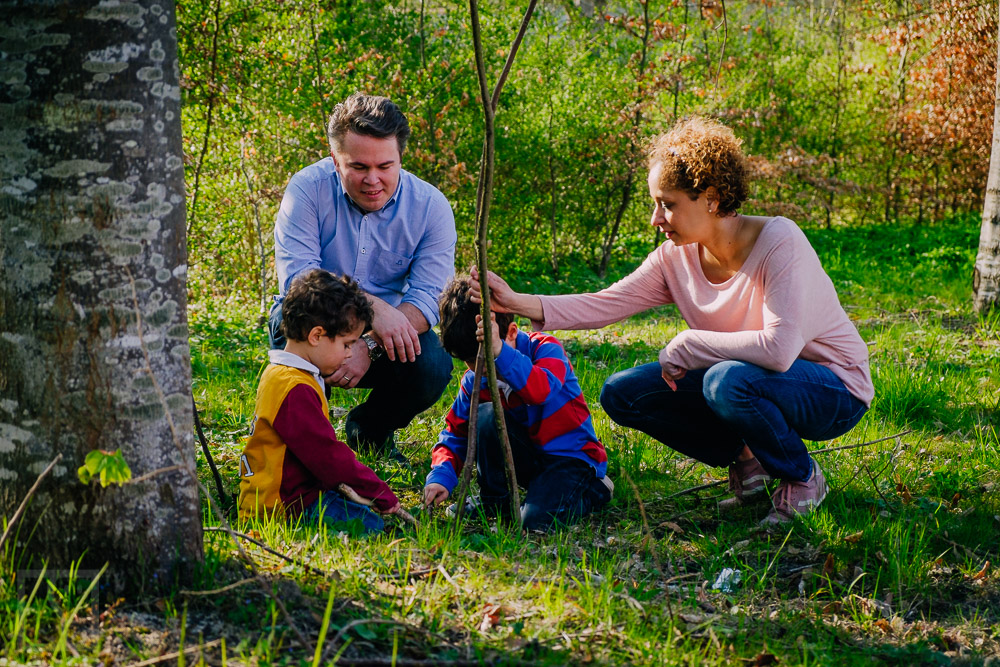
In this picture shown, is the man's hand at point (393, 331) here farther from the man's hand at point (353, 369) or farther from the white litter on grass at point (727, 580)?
the white litter on grass at point (727, 580)

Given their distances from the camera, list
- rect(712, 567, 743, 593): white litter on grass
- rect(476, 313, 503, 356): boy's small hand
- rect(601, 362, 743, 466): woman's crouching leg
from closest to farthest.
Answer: rect(712, 567, 743, 593): white litter on grass → rect(476, 313, 503, 356): boy's small hand → rect(601, 362, 743, 466): woman's crouching leg

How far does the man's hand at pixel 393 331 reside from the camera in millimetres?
3641

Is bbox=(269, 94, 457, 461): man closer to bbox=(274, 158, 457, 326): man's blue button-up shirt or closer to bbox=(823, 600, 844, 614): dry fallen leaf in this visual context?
bbox=(274, 158, 457, 326): man's blue button-up shirt

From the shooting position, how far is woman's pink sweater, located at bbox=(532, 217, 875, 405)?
309 centimetres

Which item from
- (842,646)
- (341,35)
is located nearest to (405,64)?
(341,35)

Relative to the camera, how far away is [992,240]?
6.28m

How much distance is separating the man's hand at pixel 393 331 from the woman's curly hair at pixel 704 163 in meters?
1.26

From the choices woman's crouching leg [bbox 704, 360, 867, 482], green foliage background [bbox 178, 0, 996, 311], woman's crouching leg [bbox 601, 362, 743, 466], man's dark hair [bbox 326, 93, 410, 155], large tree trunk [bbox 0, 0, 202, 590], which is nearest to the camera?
large tree trunk [bbox 0, 0, 202, 590]

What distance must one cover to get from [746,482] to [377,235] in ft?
6.61

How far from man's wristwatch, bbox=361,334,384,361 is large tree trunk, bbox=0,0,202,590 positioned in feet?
5.50

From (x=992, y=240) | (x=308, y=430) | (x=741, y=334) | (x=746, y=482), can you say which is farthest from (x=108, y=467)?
(x=992, y=240)

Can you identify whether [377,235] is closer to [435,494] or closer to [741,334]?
[435,494]

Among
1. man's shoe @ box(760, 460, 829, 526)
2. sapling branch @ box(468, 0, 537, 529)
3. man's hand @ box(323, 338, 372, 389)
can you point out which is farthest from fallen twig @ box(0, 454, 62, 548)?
man's shoe @ box(760, 460, 829, 526)

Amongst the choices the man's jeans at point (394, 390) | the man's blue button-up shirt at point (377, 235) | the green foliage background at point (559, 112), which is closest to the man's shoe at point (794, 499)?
the man's jeans at point (394, 390)
